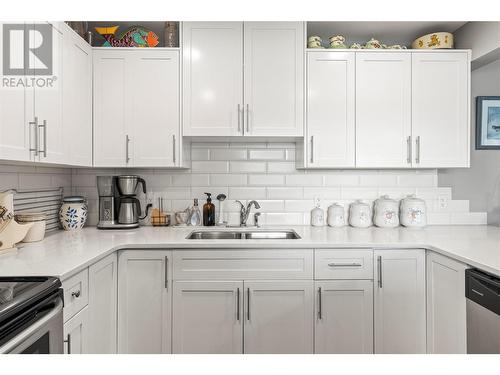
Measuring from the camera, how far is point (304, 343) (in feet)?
6.44

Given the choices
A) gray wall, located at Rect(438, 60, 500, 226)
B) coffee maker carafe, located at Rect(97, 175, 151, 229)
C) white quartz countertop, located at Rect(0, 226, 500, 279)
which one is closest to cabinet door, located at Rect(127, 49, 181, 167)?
coffee maker carafe, located at Rect(97, 175, 151, 229)

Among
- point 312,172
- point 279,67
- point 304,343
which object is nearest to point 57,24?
point 279,67

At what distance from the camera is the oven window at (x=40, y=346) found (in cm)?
105

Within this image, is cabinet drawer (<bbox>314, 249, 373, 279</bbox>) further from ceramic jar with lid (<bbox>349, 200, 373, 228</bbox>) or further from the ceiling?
the ceiling

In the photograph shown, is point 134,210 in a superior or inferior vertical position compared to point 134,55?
inferior

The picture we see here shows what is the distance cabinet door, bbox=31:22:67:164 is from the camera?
5.65ft

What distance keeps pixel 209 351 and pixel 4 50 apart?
1861mm

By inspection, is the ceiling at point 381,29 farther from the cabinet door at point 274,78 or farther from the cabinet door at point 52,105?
the cabinet door at point 52,105

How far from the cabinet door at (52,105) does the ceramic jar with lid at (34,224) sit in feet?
1.15

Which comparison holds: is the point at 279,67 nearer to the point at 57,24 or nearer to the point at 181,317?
the point at 57,24

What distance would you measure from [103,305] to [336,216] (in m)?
1.69

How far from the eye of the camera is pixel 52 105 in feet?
6.05

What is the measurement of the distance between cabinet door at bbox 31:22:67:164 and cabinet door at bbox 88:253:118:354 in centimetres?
65

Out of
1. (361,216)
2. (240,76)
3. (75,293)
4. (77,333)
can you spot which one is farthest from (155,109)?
(361,216)
